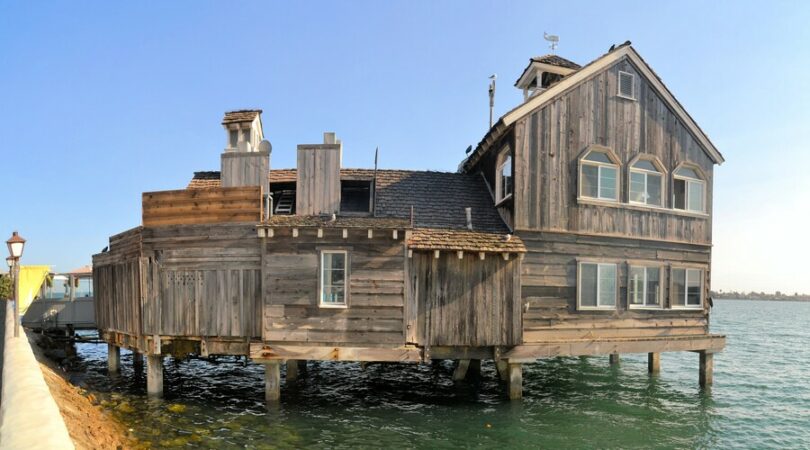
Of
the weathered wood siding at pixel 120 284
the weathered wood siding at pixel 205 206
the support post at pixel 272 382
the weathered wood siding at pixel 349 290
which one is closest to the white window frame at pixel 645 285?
the weathered wood siding at pixel 349 290

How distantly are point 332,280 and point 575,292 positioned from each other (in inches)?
320

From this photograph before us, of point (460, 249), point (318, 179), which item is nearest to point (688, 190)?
point (460, 249)

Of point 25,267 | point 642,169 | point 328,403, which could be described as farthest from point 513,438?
point 25,267

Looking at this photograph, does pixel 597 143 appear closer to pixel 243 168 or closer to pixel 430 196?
pixel 430 196

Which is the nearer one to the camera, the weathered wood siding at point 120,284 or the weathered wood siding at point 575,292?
the weathered wood siding at point 120,284

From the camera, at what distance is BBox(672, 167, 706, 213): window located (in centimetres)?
1941

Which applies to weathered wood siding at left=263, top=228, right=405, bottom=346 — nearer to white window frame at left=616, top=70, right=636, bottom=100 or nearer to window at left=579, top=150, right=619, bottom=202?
window at left=579, top=150, right=619, bottom=202

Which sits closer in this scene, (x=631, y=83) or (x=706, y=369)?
(x=631, y=83)

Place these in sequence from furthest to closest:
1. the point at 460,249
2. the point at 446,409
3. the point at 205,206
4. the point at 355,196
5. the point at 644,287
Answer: the point at 355,196 → the point at 644,287 → the point at 446,409 → the point at 205,206 → the point at 460,249

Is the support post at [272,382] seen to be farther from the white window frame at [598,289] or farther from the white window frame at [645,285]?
the white window frame at [645,285]

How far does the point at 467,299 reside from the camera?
1586 centimetres

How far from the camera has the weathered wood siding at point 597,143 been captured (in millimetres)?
17172

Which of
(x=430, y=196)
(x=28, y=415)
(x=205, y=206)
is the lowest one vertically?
(x=28, y=415)

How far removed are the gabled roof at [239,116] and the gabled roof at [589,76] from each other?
8.80 m
